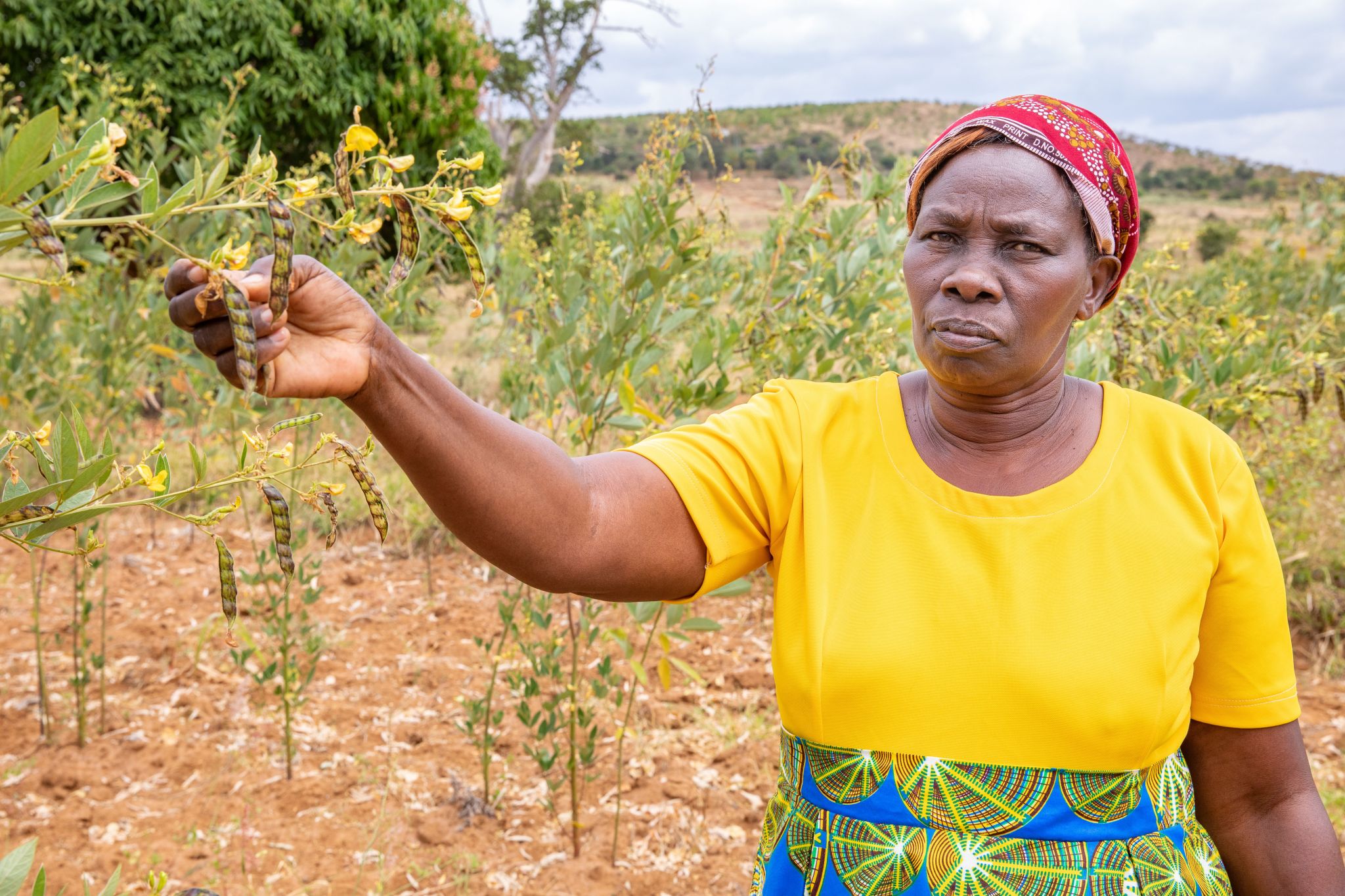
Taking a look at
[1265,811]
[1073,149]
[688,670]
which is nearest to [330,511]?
[1073,149]

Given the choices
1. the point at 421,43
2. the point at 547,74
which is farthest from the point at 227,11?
the point at 547,74

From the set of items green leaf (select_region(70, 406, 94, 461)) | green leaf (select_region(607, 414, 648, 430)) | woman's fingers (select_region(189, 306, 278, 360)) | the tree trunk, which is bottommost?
green leaf (select_region(607, 414, 648, 430))

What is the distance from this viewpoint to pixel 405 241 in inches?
39.0

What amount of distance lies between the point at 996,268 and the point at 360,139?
830mm

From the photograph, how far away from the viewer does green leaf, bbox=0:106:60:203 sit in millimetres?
700

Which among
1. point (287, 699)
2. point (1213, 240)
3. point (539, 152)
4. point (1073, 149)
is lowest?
point (287, 699)

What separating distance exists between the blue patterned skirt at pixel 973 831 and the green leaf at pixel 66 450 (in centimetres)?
95

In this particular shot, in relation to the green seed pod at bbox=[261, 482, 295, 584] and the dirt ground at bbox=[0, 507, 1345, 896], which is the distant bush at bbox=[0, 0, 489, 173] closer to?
the dirt ground at bbox=[0, 507, 1345, 896]

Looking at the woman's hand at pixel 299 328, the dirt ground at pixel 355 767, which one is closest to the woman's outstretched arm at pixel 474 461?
the woman's hand at pixel 299 328

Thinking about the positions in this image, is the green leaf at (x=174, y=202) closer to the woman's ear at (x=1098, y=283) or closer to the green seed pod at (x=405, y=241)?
the green seed pod at (x=405, y=241)

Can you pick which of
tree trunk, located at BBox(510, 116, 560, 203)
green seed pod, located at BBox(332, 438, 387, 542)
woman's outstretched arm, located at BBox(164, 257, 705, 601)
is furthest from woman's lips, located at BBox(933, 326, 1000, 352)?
tree trunk, located at BBox(510, 116, 560, 203)

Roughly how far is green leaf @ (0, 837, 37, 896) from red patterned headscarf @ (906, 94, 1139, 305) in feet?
4.15

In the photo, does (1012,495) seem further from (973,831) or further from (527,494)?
(527,494)

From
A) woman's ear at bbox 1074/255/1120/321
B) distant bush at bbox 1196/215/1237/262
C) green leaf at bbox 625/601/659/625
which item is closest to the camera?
woman's ear at bbox 1074/255/1120/321
